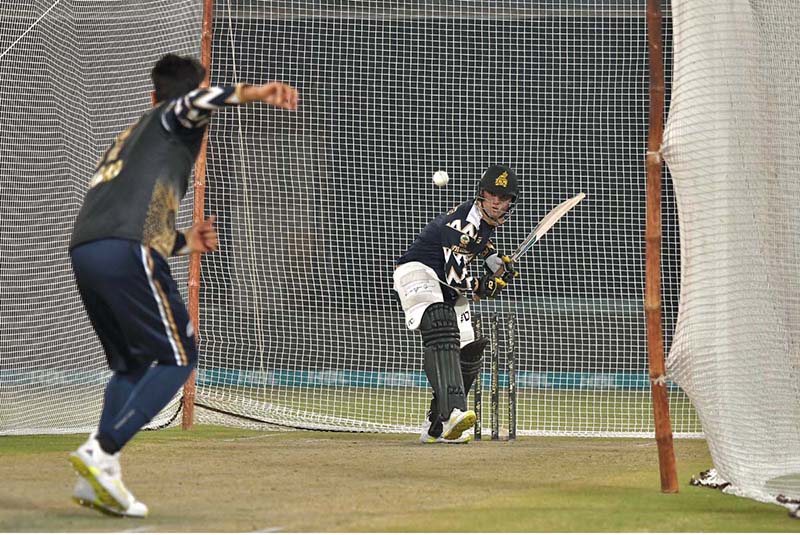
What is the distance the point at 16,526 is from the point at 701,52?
3.52 m

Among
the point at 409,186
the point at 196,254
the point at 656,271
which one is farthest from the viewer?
the point at 409,186

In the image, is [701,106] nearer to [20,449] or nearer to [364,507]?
[364,507]

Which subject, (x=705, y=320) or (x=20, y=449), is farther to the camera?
(x=20, y=449)

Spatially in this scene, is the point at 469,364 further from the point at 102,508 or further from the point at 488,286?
the point at 102,508

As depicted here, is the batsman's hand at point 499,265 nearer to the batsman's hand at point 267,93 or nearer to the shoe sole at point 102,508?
the batsman's hand at point 267,93

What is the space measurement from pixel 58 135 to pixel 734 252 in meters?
6.27

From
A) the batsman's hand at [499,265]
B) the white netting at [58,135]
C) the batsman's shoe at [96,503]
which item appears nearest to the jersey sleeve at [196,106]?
the batsman's shoe at [96,503]

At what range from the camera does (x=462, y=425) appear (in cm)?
755

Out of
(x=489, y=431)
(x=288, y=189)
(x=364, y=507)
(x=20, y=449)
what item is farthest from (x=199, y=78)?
(x=288, y=189)

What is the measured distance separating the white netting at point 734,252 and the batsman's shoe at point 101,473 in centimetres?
262

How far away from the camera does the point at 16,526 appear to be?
4297 millimetres

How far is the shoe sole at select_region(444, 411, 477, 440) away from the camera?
24.4 feet

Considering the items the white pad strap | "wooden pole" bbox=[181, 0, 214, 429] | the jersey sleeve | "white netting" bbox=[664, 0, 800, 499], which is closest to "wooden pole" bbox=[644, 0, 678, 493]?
"white netting" bbox=[664, 0, 800, 499]

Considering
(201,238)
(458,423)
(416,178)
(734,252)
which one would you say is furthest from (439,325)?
(416,178)
